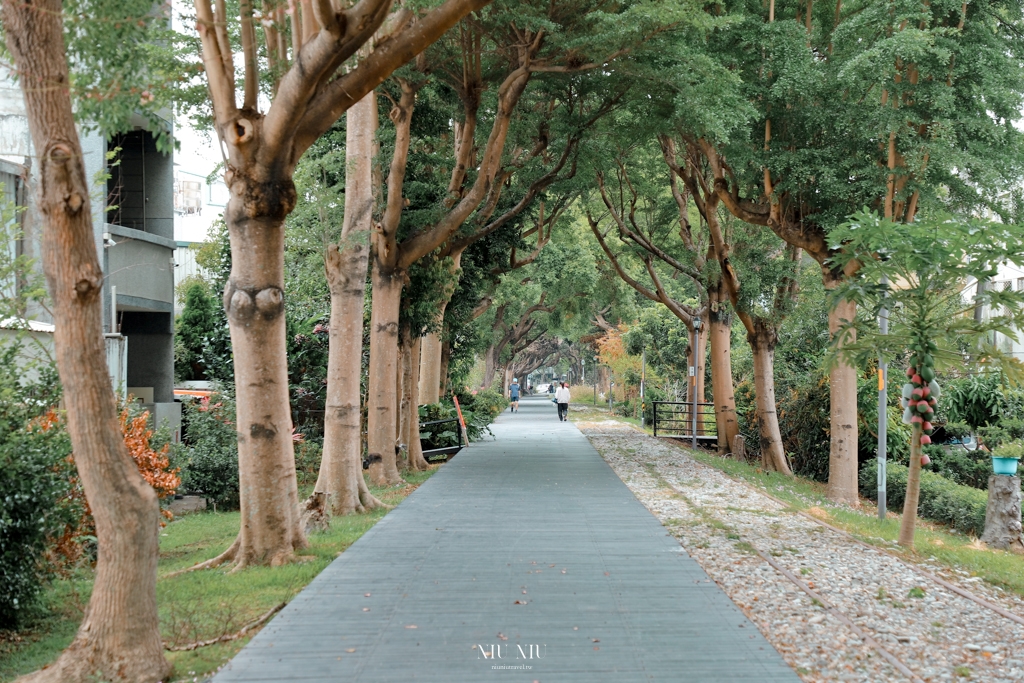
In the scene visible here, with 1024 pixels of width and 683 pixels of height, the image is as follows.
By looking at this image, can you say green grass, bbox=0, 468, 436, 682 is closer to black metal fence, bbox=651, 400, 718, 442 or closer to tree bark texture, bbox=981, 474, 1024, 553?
tree bark texture, bbox=981, 474, 1024, 553

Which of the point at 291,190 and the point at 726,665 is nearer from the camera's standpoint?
the point at 726,665

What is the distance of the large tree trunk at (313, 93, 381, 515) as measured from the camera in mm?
12148

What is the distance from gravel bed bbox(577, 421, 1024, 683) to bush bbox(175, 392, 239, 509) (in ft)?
22.3

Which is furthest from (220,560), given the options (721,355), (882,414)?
(721,355)

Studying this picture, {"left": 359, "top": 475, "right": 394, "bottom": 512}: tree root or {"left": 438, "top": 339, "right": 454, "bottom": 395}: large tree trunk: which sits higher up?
{"left": 438, "top": 339, "right": 454, "bottom": 395}: large tree trunk

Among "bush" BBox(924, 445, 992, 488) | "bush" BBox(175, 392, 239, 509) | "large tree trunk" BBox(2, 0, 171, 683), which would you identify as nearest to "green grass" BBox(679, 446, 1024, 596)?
"bush" BBox(924, 445, 992, 488)

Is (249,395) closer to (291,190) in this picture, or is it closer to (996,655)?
(291,190)

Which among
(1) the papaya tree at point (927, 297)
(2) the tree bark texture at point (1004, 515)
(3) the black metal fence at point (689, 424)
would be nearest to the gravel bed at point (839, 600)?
(1) the papaya tree at point (927, 297)

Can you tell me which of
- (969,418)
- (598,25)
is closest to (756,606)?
(598,25)

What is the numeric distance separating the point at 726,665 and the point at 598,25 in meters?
10.0

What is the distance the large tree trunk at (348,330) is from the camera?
12.1 meters

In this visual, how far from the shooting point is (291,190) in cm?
835

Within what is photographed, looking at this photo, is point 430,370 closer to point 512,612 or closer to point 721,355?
point 721,355

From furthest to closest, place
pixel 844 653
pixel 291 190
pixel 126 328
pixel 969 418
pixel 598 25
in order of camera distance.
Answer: pixel 969 418 → pixel 126 328 → pixel 598 25 → pixel 291 190 → pixel 844 653
